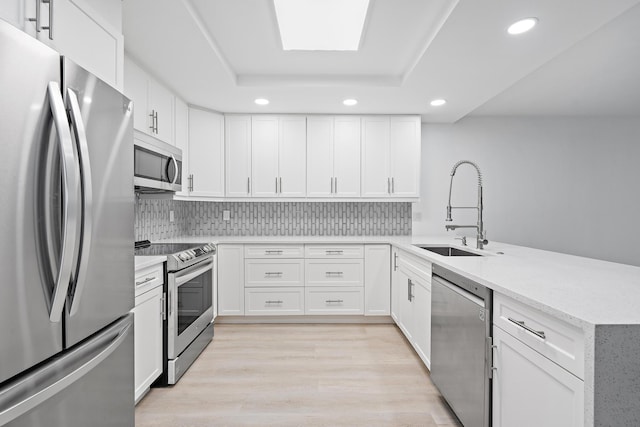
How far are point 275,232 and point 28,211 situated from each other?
3.29 metres

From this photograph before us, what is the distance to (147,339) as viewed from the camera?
204cm

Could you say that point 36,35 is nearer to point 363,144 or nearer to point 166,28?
point 166,28

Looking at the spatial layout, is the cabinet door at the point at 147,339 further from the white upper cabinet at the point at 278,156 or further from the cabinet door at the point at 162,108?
the white upper cabinet at the point at 278,156

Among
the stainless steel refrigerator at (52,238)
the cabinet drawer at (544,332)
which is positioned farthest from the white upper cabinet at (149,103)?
the cabinet drawer at (544,332)

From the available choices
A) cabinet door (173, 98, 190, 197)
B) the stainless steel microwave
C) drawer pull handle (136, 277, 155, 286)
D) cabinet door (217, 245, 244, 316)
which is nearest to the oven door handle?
drawer pull handle (136, 277, 155, 286)

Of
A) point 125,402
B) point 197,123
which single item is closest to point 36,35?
point 125,402

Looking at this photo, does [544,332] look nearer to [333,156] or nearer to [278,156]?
[333,156]

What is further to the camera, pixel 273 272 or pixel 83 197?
pixel 273 272

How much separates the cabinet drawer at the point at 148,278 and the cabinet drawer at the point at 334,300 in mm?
1702

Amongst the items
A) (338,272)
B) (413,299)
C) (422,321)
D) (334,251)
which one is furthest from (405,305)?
(334,251)

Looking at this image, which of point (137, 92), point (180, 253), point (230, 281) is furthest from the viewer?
point (230, 281)

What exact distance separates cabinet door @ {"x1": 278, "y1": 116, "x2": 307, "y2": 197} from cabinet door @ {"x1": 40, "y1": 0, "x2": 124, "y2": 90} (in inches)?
90.7

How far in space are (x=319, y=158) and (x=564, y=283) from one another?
2792 millimetres

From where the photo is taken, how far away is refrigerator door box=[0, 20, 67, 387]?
2.66 ft
